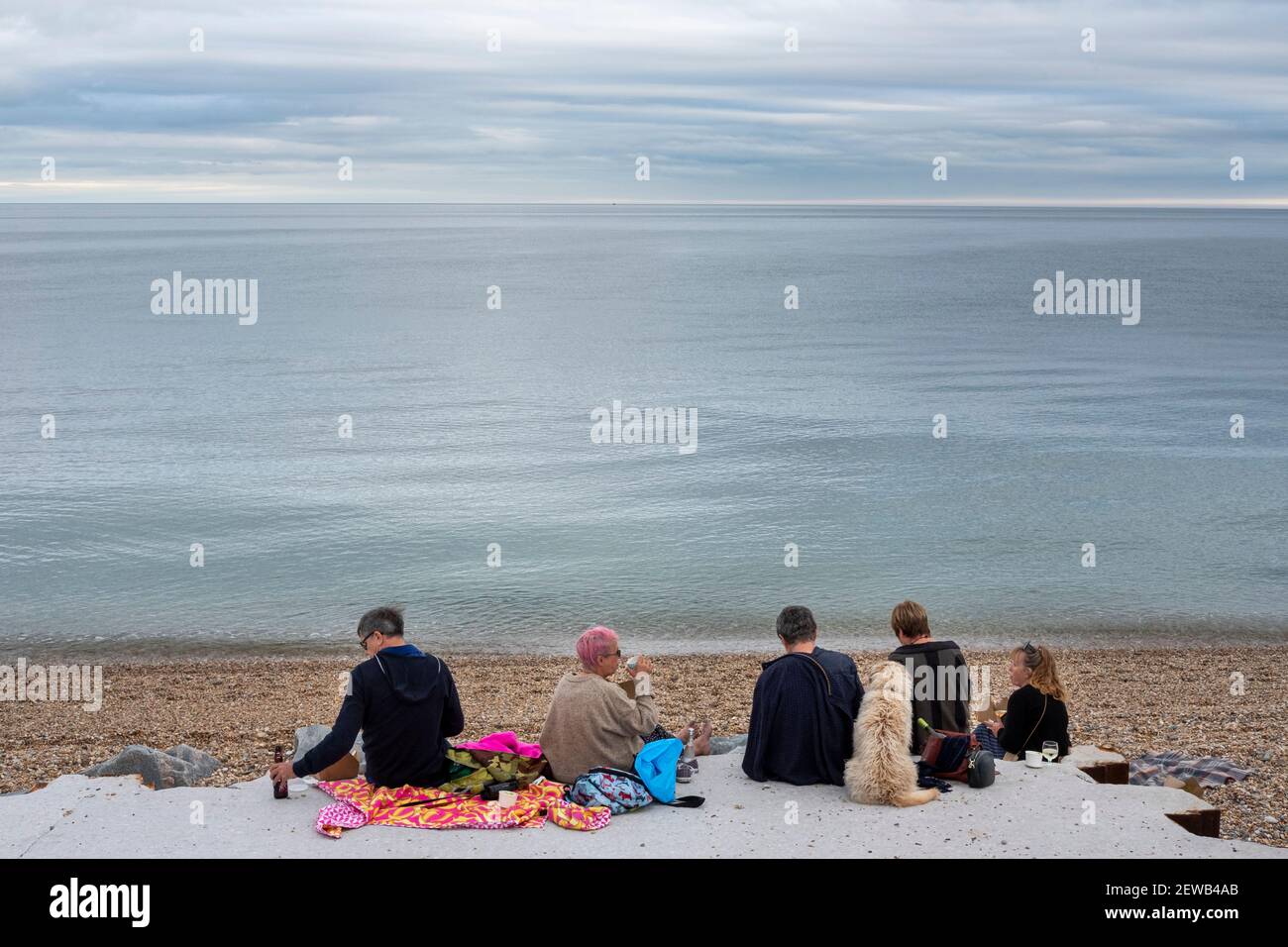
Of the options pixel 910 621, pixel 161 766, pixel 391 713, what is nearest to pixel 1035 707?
pixel 910 621

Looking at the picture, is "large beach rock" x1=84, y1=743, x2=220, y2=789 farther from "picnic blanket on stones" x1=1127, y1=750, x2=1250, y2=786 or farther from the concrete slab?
"picnic blanket on stones" x1=1127, y1=750, x2=1250, y2=786

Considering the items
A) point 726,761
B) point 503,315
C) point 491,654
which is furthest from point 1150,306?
point 726,761

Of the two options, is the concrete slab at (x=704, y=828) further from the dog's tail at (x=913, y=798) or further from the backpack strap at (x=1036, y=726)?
the backpack strap at (x=1036, y=726)

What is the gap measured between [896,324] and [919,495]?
46.8 meters

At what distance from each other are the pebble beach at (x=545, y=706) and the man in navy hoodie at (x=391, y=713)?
11.1 feet

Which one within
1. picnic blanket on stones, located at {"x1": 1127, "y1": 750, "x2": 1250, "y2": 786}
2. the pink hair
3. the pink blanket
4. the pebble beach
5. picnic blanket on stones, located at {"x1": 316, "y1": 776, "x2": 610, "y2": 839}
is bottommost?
the pebble beach

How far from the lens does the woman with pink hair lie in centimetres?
761

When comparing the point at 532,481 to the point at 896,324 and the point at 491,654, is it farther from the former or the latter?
the point at 896,324

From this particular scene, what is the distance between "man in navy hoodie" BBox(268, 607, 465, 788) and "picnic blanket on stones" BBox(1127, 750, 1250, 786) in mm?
5324

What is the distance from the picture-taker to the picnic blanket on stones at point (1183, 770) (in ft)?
31.6

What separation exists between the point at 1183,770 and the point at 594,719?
17.6 ft

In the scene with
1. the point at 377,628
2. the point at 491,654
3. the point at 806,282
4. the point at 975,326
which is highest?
the point at 806,282

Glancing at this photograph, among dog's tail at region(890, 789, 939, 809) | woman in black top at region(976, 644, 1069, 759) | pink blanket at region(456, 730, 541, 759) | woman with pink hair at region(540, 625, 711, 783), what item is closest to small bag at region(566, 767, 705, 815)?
woman with pink hair at region(540, 625, 711, 783)

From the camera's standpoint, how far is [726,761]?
8398 millimetres
